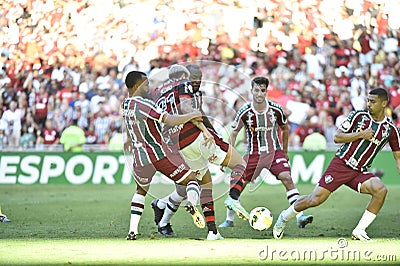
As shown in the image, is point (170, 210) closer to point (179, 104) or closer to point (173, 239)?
point (173, 239)

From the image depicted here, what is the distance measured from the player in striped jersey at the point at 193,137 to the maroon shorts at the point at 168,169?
0.33 meters

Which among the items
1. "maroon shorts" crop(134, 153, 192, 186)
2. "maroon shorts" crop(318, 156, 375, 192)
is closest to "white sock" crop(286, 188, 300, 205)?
"maroon shorts" crop(318, 156, 375, 192)

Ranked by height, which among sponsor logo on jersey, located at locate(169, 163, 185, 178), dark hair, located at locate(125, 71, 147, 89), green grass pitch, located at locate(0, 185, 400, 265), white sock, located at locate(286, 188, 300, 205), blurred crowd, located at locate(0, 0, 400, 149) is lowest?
green grass pitch, located at locate(0, 185, 400, 265)

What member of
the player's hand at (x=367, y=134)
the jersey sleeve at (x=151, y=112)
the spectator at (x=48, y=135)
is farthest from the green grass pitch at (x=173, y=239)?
the spectator at (x=48, y=135)

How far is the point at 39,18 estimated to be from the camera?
2003 cm

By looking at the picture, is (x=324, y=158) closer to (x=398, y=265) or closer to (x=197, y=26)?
(x=197, y=26)

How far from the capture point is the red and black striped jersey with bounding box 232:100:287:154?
1324cm

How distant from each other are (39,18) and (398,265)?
13.2 m

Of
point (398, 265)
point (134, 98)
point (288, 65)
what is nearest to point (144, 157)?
point (134, 98)

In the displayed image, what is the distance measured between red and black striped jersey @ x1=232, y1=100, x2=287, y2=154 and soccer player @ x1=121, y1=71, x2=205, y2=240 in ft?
7.07

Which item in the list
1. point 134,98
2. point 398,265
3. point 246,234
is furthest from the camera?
point 246,234

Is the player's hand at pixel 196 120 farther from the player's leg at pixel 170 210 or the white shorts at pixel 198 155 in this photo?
the player's leg at pixel 170 210

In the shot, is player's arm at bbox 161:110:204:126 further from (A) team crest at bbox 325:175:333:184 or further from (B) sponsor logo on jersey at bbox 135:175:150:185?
(A) team crest at bbox 325:175:333:184

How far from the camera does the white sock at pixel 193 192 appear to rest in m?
11.0
